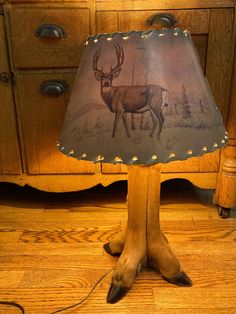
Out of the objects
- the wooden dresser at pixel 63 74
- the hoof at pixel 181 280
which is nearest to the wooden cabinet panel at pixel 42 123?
the wooden dresser at pixel 63 74

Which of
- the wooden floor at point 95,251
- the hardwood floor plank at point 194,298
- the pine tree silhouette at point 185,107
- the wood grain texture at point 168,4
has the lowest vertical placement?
the wooden floor at point 95,251

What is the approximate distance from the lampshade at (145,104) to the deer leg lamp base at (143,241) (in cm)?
16

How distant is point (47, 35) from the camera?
34.4 inches

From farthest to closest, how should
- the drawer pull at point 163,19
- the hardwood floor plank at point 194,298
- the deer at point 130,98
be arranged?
the drawer pull at point 163,19 → the hardwood floor plank at point 194,298 → the deer at point 130,98

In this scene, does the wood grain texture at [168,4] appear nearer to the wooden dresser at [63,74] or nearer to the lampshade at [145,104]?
the wooden dresser at [63,74]

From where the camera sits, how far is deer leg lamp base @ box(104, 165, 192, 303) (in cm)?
71

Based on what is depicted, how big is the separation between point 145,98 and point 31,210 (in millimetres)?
790

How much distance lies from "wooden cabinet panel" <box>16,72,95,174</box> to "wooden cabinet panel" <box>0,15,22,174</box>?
1.3 inches

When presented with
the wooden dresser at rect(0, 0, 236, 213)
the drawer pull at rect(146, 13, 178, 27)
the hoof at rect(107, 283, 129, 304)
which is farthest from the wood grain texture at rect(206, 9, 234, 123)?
the hoof at rect(107, 283, 129, 304)

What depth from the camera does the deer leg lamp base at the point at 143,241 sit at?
0.71 m

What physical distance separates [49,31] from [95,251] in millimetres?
682

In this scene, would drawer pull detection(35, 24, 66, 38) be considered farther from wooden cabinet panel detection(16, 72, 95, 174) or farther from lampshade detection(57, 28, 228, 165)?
lampshade detection(57, 28, 228, 165)

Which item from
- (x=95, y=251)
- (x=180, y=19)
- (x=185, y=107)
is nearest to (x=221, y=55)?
(x=180, y=19)

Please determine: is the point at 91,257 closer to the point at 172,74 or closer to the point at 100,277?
the point at 100,277
